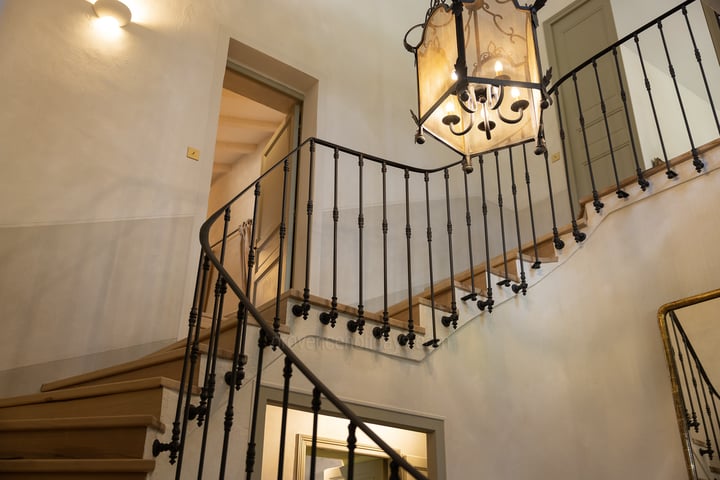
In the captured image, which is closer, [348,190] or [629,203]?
[629,203]

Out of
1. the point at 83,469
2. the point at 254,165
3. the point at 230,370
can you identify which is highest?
the point at 254,165

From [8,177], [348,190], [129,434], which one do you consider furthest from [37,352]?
[348,190]

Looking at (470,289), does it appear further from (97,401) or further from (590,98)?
(590,98)

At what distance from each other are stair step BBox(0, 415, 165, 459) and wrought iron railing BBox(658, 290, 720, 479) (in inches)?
101

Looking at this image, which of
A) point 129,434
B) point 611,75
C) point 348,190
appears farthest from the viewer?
point 611,75

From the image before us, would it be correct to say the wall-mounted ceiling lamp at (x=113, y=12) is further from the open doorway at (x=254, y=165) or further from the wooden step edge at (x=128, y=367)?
the wooden step edge at (x=128, y=367)

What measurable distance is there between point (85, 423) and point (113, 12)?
2.96m

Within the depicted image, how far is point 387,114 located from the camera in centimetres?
562

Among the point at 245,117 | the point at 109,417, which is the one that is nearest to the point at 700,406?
the point at 109,417

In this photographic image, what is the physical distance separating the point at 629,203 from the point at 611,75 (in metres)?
2.15

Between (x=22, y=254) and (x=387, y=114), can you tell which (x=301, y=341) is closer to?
(x=22, y=254)

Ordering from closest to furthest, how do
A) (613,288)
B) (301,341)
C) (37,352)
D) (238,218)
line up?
(301,341) < (37,352) < (613,288) < (238,218)

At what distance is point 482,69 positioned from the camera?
255 cm

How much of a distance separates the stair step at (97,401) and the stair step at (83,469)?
215mm
